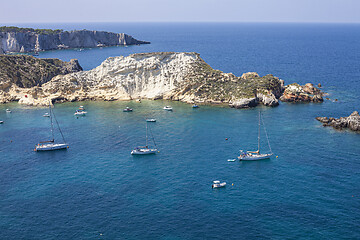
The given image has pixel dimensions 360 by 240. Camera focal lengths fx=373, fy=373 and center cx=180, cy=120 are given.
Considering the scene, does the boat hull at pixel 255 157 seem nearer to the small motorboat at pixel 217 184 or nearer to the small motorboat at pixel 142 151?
the small motorboat at pixel 217 184

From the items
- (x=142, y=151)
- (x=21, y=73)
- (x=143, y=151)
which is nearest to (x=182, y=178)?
(x=143, y=151)

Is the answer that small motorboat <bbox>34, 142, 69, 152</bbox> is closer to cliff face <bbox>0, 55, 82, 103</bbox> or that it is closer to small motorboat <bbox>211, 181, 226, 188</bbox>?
small motorboat <bbox>211, 181, 226, 188</bbox>

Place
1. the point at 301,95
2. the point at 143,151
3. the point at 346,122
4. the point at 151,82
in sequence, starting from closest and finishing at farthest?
the point at 143,151 < the point at 346,122 < the point at 301,95 < the point at 151,82

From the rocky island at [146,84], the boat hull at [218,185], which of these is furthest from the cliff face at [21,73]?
the boat hull at [218,185]

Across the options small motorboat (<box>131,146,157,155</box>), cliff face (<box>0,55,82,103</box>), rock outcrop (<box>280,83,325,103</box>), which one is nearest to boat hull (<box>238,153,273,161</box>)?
small motorboat (<box>131,146,157,155</box>)

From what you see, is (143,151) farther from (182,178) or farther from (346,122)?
(346,122)

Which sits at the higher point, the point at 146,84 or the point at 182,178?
the point at 146,84

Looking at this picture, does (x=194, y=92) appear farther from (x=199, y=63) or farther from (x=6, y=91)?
(x=6, y=91)
